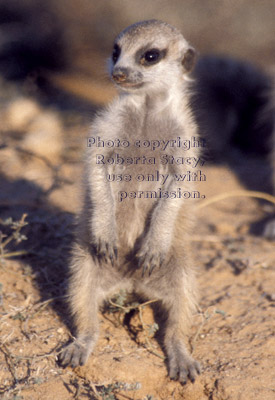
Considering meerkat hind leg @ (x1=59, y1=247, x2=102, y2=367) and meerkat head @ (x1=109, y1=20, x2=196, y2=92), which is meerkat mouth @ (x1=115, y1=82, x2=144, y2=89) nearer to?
meerkat head @ (x1=109, y1=20, x2=196, y2=92)

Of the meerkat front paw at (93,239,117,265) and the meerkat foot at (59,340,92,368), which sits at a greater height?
the meerkat front paw at (93,239,117,265)

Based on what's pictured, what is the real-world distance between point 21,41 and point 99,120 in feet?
17.6

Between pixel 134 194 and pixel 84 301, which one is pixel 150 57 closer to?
pixel 134 194

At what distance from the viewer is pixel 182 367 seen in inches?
97.3

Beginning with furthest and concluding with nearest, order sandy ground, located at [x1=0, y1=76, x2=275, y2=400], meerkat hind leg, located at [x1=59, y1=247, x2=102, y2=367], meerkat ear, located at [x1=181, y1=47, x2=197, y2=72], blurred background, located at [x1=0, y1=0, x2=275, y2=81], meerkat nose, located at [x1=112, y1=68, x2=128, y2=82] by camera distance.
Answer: blurred background, located at [x1=0, y1=0, x2=275, y2=81] → meerkat ear, located at [x1=181, y1=47, x2=197, y2=72] → meerkat nose, located at [x1=112, y1=68, x2=128, y2=82] → meerkat hind leg, located at [x1=59, y1=247, x2=102, y2=367] → sandy ground, located at [x1=0, y1=76, x2=275, y2=400]

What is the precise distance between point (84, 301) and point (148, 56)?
1.41m

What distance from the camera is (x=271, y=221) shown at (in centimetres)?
436

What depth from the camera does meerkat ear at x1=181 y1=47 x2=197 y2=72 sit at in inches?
119

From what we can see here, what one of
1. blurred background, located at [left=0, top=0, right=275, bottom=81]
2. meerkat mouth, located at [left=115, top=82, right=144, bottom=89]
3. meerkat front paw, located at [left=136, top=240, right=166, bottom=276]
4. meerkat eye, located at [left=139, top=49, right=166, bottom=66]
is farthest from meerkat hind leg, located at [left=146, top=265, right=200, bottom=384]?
blurred background, located at [left=0, top=0, right=275, bottom=81]

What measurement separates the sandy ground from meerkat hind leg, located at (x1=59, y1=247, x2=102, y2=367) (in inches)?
3.0

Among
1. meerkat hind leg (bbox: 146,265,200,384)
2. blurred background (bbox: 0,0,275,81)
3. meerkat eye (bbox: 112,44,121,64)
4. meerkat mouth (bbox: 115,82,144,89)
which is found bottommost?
meerkat hind leg (bbox: 146,265,200,384)

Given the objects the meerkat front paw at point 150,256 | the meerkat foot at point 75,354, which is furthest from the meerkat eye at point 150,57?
the meerkat foot at point 75,354

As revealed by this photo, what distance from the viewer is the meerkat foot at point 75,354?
2.45 meters

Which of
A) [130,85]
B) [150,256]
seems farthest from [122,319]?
[130,85]
